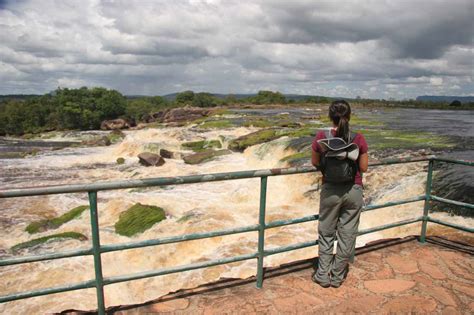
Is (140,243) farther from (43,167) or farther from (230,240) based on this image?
(43,167)

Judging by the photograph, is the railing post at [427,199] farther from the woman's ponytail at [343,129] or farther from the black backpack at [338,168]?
the woman's ponytail at [343,129]

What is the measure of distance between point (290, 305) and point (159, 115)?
7197 cm

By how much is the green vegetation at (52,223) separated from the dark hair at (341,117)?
10856mm

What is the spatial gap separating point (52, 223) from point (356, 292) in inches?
422

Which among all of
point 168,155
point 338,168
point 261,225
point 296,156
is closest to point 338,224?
point 338,168

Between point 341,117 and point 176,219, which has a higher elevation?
point 341,117

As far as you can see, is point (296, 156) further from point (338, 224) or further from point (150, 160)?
point (338, 224)

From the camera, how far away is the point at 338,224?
4074 mm

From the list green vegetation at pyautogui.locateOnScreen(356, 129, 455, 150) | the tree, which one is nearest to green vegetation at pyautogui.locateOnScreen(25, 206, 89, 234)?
green vegetation at pyautogui.locateOnScreen(356, 129, 455, 150)

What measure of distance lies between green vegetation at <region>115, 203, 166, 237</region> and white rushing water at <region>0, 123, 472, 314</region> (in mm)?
215

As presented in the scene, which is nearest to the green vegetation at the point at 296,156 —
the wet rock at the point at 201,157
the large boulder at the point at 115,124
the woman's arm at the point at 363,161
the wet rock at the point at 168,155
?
the wet rock at the point at 201,157

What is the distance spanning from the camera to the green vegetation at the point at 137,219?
36.4ft

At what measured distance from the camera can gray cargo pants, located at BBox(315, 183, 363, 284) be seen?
153 inches

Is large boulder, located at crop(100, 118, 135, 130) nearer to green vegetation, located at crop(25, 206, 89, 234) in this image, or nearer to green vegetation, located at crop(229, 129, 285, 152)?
green vegetation, located at crop(229, 129, 285, 152)
